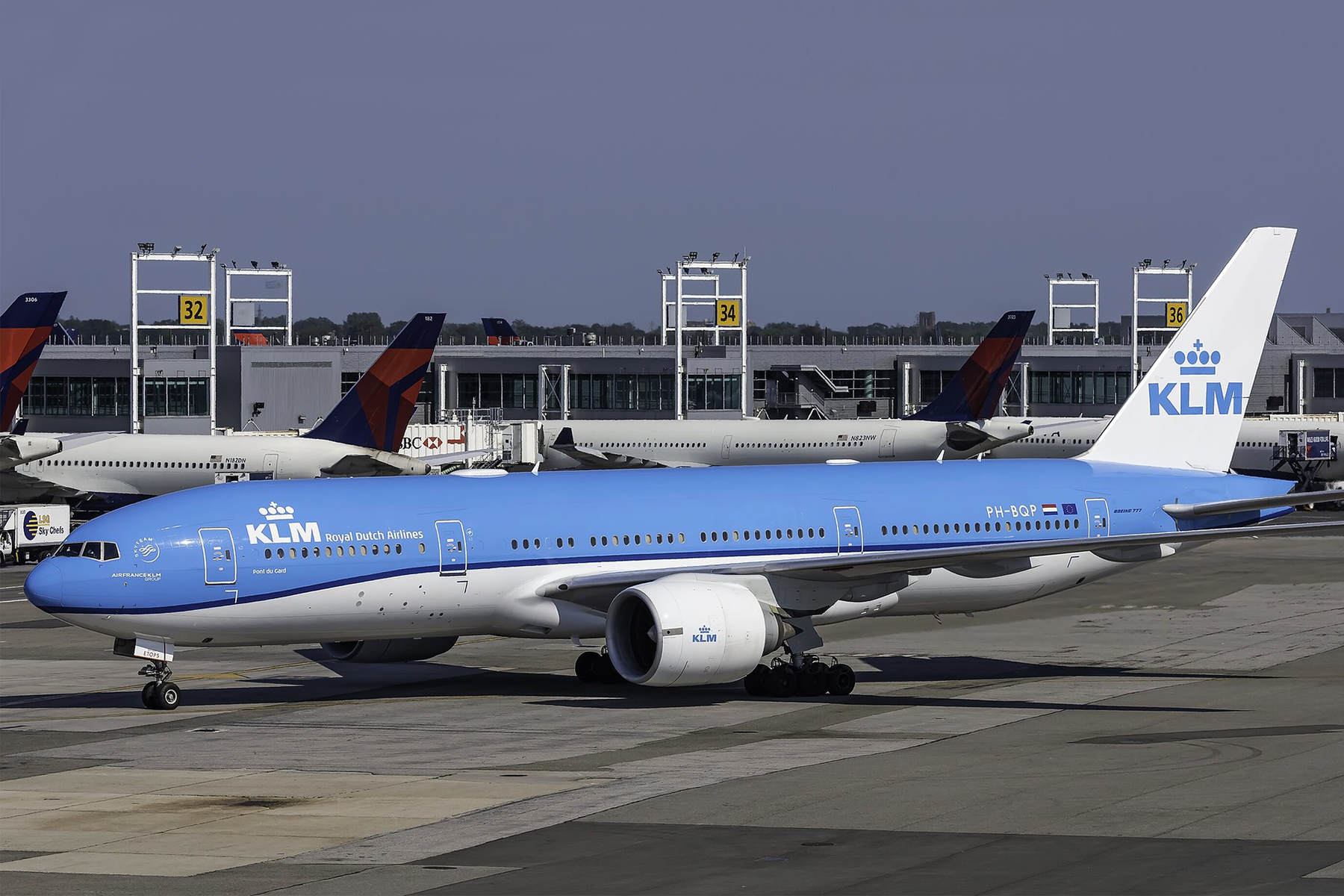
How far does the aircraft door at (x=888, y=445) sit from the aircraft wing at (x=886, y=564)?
2533 inches

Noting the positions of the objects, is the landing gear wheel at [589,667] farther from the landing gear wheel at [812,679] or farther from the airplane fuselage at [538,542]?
the landing gear wheel at [812,679]

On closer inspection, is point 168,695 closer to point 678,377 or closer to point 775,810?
point 775,810

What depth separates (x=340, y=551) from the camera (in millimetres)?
30797

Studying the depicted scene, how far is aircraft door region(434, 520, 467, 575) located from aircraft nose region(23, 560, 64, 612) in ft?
21.6

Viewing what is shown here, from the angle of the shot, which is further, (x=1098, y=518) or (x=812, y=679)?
(x=1098, y=518)

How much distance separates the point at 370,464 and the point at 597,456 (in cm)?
2329

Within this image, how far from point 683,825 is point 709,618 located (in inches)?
385

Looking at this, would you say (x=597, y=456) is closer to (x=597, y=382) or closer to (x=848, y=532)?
(x=597, y=382)

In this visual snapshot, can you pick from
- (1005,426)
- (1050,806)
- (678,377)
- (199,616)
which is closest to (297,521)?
(199,616)

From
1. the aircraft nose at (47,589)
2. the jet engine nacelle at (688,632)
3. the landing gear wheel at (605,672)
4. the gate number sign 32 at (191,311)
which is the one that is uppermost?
the gate number sign 32 at (191,311)

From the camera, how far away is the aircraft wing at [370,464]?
74.1 metres

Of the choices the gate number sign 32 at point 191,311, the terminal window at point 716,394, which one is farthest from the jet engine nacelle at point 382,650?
the terminal window at point 716,394

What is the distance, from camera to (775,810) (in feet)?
70.5

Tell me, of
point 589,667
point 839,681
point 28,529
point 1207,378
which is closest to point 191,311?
point 28,529
